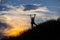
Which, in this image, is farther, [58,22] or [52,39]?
[58,22]

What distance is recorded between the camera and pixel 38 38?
6.33 metres

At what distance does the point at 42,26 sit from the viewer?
6.64 metres

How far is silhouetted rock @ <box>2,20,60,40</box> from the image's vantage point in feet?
20.7

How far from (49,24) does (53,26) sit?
0.59 ft

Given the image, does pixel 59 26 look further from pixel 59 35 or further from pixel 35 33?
pixel 35 33

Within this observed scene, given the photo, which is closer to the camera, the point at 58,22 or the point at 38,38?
the point at 38,38

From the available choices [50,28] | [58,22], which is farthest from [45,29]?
[58,22]

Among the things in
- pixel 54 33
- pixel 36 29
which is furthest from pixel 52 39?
pixel 36 29

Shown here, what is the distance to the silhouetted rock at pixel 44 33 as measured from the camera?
631 cm

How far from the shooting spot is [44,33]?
6.39 metres

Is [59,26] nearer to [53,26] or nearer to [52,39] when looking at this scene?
[53,26]

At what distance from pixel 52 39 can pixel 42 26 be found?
64 cm

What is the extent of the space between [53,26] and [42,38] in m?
0.64

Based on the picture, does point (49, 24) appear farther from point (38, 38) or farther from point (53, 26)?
point (38, 38)
